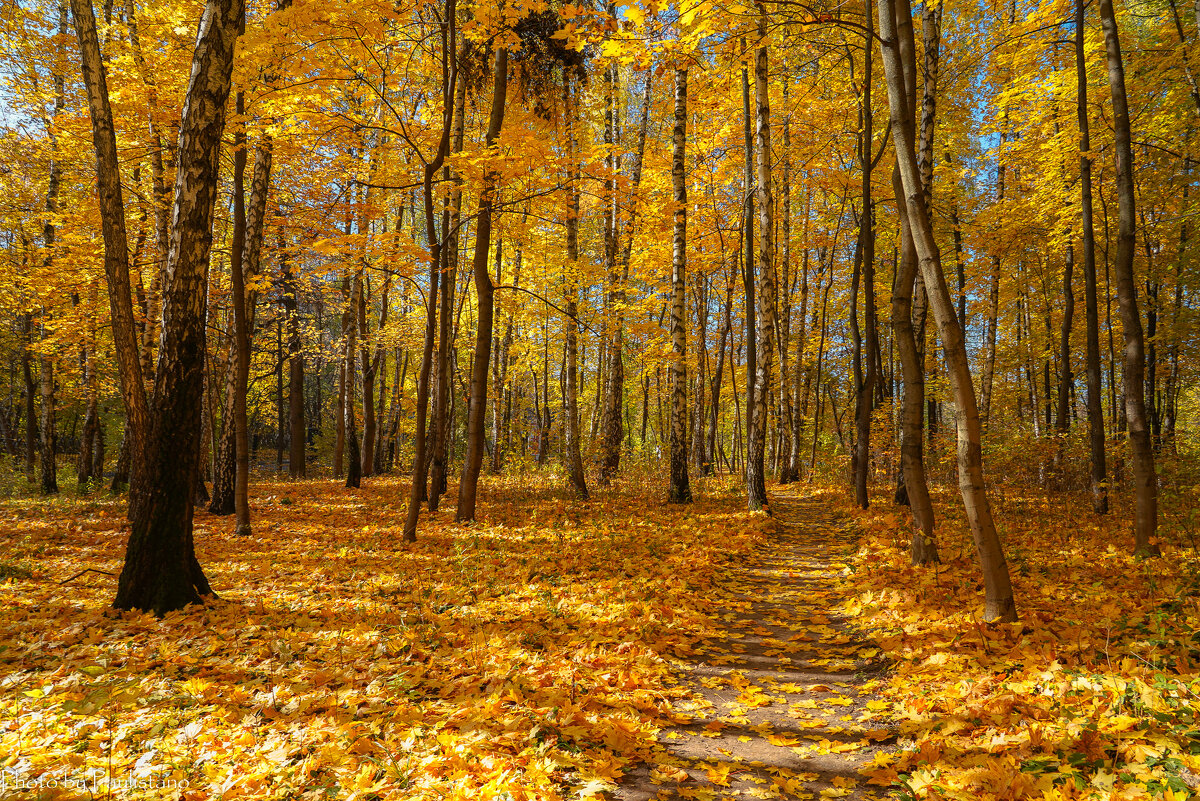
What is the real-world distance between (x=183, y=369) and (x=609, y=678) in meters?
4.86

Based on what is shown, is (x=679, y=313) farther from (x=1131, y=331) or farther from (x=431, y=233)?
(x=1131, y=331)

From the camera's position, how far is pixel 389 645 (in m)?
4.45

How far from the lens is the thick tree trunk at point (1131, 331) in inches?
260

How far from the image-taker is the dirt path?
116 inches

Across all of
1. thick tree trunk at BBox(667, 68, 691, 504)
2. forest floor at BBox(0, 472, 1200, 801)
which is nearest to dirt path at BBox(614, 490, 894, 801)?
forest floor at BBox(0, 472, 1200, 801)

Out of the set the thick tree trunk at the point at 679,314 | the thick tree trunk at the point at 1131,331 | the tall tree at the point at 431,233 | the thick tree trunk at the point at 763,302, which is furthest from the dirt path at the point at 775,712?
the thick tree trunk at the point at 679,314

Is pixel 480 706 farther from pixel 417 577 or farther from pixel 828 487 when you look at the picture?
pixel 828 487

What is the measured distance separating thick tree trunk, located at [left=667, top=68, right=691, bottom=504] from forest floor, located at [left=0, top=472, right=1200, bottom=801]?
4.25m

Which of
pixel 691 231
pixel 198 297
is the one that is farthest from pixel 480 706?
pixel 691 231

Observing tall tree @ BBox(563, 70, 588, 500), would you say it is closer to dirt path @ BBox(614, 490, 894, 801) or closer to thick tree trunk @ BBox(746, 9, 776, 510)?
thick tree trunk @ BBox(746, 9, 776, 510)

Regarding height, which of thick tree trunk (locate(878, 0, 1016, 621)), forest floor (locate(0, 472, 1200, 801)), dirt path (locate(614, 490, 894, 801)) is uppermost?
thick tree trunk (locate(878, 0, 1016, 621))

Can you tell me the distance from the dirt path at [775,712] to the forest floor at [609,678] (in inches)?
0.8

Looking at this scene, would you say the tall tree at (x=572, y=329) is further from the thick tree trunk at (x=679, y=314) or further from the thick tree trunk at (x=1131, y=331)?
the thick tree trunk at (x=1131, y=331)

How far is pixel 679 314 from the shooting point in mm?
11805
